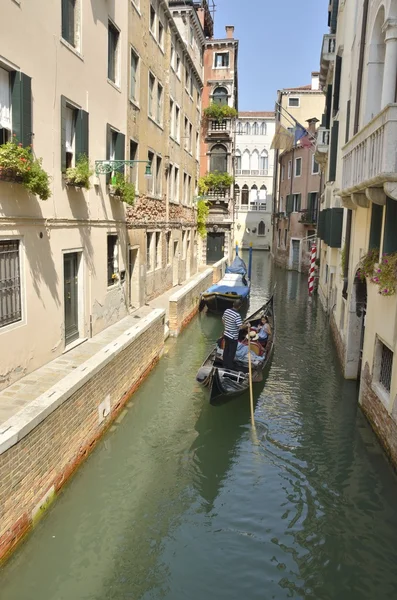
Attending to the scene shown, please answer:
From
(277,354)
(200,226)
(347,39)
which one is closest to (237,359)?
(277,354)

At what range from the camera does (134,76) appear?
1163 cm

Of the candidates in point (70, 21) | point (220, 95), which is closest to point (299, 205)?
point (220, 95)

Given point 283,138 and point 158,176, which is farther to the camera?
point 283,138

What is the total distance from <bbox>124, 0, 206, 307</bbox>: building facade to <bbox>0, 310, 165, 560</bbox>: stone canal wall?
5.35 meters

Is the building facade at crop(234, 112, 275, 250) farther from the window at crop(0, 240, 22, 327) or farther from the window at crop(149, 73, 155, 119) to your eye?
the window at crop(0, 240, 22, 327)

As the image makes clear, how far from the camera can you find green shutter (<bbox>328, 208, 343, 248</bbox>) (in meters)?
12.0

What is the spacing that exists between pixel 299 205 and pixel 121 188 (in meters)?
19.7

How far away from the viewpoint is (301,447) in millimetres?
6871

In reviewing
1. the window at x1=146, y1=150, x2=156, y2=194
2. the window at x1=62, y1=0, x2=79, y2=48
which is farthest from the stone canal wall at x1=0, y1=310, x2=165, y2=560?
the window at x1=146, y1=150, x2=156, y2=194

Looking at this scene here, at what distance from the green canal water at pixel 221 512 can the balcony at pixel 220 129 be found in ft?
60.8

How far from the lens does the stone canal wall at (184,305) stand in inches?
478

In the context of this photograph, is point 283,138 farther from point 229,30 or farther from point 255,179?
point 255,179

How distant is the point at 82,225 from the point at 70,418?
4075 mm

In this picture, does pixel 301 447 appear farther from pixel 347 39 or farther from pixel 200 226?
pixel 200 226
